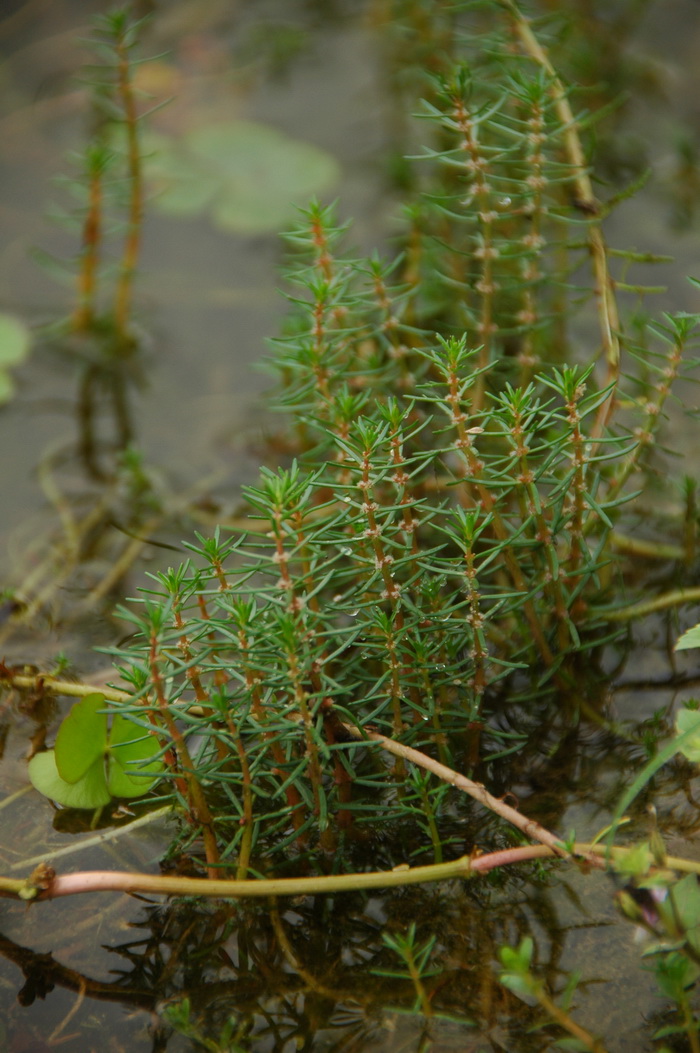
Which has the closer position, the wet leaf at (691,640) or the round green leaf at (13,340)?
the wet leaf at (691,640)

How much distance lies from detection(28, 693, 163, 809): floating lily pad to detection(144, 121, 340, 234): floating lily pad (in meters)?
2.14

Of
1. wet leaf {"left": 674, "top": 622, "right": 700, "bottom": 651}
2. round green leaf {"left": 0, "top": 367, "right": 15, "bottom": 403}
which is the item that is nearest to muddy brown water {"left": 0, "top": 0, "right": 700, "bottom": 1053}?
round green leaf {"left": 0, "top": 367, "right": 15, "bottom": 403}

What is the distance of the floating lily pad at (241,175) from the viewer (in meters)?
3.51

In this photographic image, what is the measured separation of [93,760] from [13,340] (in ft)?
5.73

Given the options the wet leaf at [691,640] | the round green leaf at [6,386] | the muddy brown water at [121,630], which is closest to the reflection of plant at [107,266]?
the muddy brown water at [121,630]

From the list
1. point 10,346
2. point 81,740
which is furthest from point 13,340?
point 81,740

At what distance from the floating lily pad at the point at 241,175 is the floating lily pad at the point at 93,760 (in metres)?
2.14

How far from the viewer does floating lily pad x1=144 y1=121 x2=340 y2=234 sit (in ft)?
11.5

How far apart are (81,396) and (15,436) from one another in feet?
0.88

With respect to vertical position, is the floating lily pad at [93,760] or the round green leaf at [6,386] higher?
the round green leaf at [6,386]

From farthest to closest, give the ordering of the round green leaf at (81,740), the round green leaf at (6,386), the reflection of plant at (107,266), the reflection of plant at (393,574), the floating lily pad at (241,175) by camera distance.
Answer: the floating lily pad at (241,175), the round green leaf at (6,386), the reflection of plant at (107,266), the round green leaf at (81,740), the reflection of plant at (393,574)

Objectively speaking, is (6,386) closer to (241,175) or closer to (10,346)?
(10,346)

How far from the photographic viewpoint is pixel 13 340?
10.3 feet

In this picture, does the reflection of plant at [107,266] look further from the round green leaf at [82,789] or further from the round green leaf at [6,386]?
the round green leaf at [82,789]
